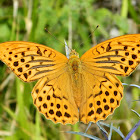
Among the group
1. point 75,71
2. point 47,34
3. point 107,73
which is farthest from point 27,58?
point 47,34

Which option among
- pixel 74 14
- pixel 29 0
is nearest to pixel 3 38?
pixel 29 0

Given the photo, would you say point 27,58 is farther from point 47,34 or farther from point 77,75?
point 47,34

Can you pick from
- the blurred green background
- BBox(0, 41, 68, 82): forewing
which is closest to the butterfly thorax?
BBox(0, 41, 68, 82): forewing

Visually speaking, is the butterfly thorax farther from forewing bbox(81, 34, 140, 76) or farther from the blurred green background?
the blurred green background

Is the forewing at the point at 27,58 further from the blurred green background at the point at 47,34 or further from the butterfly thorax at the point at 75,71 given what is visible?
the blurred green background at the point at 47,34

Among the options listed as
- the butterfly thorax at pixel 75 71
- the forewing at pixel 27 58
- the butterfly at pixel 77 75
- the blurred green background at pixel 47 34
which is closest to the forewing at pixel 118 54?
the butterfly at pixel 77 75
